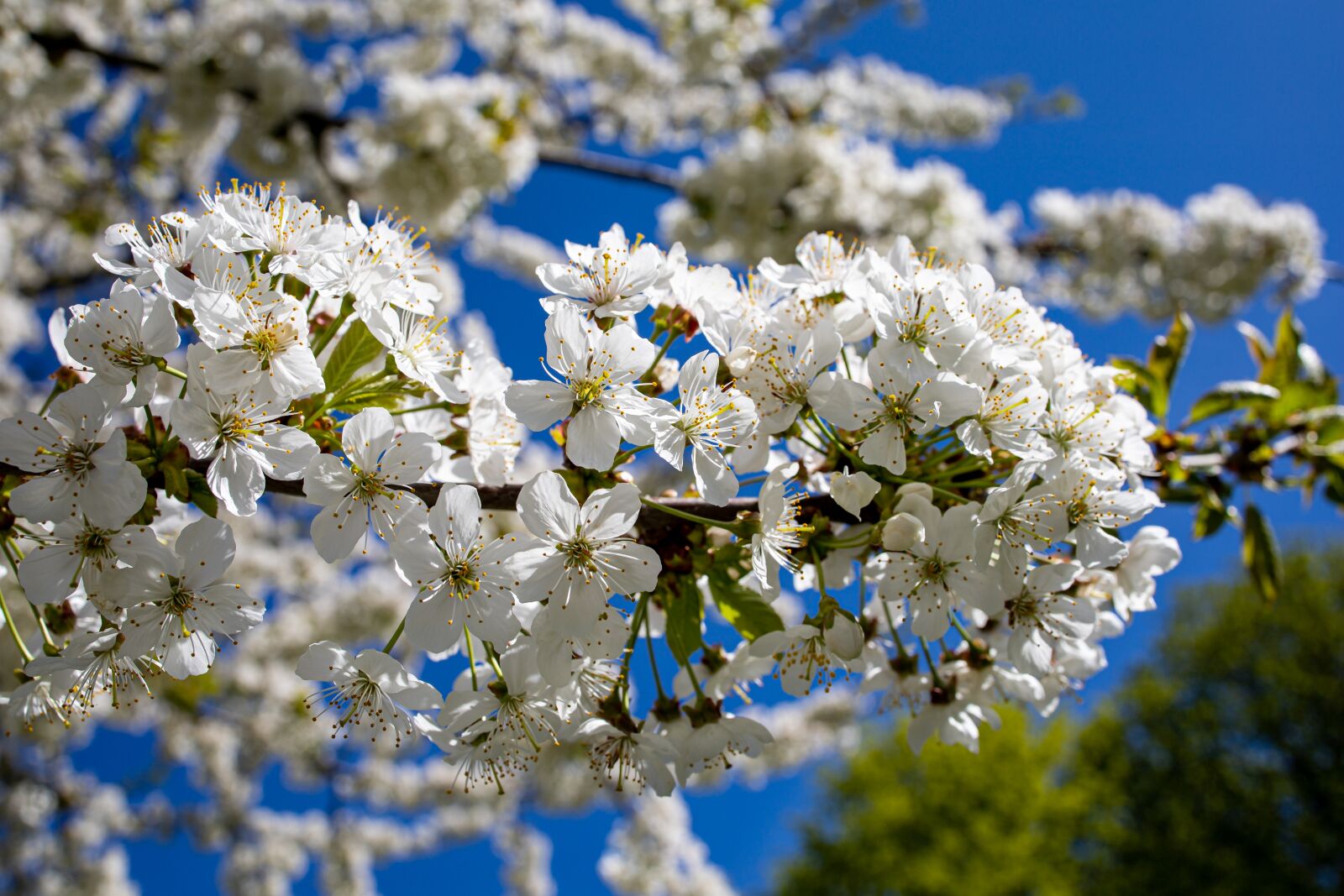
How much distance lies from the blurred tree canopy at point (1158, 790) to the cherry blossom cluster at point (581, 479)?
14.9 m

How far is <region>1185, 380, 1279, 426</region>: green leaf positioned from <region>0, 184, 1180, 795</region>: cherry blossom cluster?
0.70 meters

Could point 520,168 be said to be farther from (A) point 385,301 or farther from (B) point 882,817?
(B) point 882,817

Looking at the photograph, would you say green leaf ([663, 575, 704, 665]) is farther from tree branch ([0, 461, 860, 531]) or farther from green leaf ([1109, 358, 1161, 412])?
green leaf ([1109, 358, 1161, 412])

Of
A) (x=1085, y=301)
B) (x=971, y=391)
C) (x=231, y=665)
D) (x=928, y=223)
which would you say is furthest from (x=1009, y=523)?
(x=231, y=665)

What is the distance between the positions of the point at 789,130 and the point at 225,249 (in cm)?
480

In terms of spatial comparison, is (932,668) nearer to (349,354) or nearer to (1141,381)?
(1141,381)

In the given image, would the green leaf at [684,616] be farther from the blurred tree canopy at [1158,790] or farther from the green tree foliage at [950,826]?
the blurred tree canopy at [1158,790]

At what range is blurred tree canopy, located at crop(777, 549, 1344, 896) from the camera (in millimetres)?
14383

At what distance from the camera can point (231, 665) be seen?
25.9ft

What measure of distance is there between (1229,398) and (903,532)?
139cm

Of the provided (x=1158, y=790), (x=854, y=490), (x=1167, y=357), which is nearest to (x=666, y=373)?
(x=854, y=490)

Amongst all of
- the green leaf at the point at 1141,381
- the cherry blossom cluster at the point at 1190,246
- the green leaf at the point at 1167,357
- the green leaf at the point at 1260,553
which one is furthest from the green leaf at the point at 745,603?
the cherry blossom cluster at the point at 1190,246

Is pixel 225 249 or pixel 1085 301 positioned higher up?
pixel 1085 301

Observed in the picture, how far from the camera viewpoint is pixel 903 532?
1.27 meters
